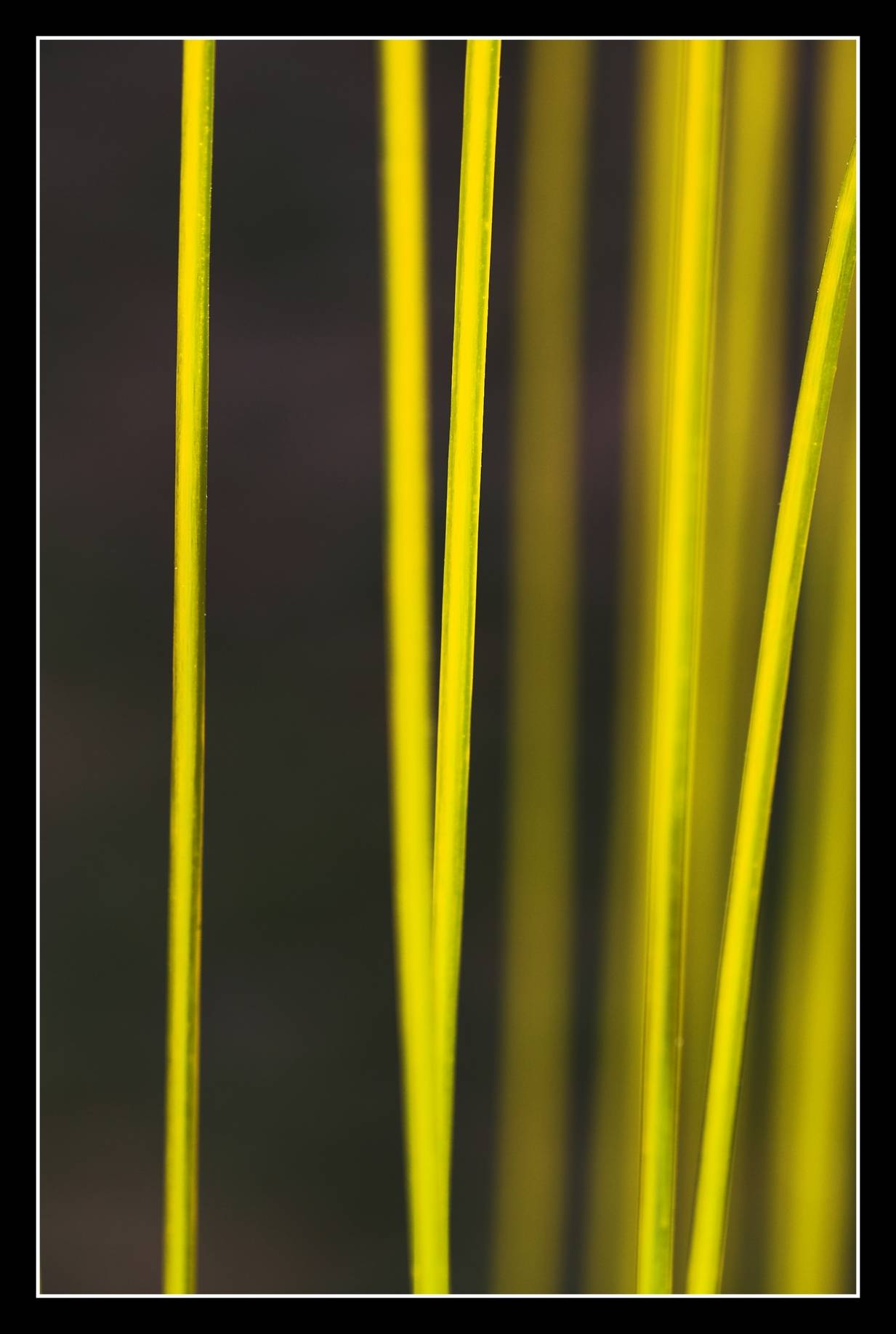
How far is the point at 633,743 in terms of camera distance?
459 millimetres

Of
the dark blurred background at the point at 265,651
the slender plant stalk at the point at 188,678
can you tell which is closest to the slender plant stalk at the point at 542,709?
the dark blurred background at the point at 265,651

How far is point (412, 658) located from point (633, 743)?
0.32 ft

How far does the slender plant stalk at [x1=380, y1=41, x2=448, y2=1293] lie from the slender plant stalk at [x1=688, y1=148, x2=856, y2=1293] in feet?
0.38

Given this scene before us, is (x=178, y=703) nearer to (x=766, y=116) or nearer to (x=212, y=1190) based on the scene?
(x=212, y=1190)

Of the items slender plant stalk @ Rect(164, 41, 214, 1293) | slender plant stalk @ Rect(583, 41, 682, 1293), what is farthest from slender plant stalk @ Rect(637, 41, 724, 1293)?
slender plant stalk @ Rect(164, 41, 214, 1293)

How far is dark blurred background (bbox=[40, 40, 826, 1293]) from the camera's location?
17.4 inches

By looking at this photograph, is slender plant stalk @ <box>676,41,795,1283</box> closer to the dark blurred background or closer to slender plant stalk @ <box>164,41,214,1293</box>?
the dark blurred background

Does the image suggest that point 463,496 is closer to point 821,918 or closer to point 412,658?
point 412,658

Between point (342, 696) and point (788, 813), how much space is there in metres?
0.19

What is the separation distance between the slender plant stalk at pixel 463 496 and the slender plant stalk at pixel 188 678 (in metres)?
0.10

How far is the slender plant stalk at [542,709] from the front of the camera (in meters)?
0.45

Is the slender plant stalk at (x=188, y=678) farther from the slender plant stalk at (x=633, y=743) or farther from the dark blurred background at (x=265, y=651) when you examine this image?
the slender plant stalk at (x=633, y=743)

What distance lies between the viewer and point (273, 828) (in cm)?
45

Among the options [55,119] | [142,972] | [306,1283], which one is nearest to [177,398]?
[55,119]
